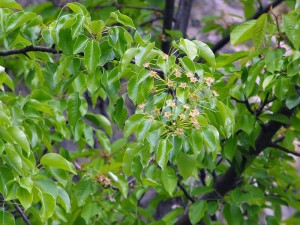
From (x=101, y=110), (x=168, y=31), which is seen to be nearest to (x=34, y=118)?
(x=168, y=31)

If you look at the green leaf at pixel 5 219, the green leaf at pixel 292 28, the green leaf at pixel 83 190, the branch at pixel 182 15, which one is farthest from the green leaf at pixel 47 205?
the branch at pixel 182 15

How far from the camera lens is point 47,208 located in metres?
1.83

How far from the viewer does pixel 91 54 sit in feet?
6.16

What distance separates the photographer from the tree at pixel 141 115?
1.80 m

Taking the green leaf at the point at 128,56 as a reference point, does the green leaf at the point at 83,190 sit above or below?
below

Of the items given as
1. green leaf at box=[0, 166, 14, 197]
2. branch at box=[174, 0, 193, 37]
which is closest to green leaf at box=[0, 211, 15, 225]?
green leaf at box=[0, 166, 14, 197]

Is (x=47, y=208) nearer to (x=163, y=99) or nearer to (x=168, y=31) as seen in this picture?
(x=163, y=99)

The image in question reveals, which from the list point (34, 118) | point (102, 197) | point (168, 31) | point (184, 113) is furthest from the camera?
point (168, 31)

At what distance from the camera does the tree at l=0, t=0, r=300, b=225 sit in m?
1.80

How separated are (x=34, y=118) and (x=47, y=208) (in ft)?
1.95

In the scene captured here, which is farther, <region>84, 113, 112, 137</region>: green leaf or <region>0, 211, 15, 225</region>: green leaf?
<region>84, 113, 112, 137</region>: green leaf

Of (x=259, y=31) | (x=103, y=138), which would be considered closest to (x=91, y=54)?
(x=259, y=31)

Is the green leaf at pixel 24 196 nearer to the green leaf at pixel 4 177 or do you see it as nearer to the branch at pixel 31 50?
the green leaf at pixel 4 177

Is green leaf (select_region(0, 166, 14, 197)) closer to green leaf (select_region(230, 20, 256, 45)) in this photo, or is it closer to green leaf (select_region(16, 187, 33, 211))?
green leaf (select_region(16, 187, 33, 211))
